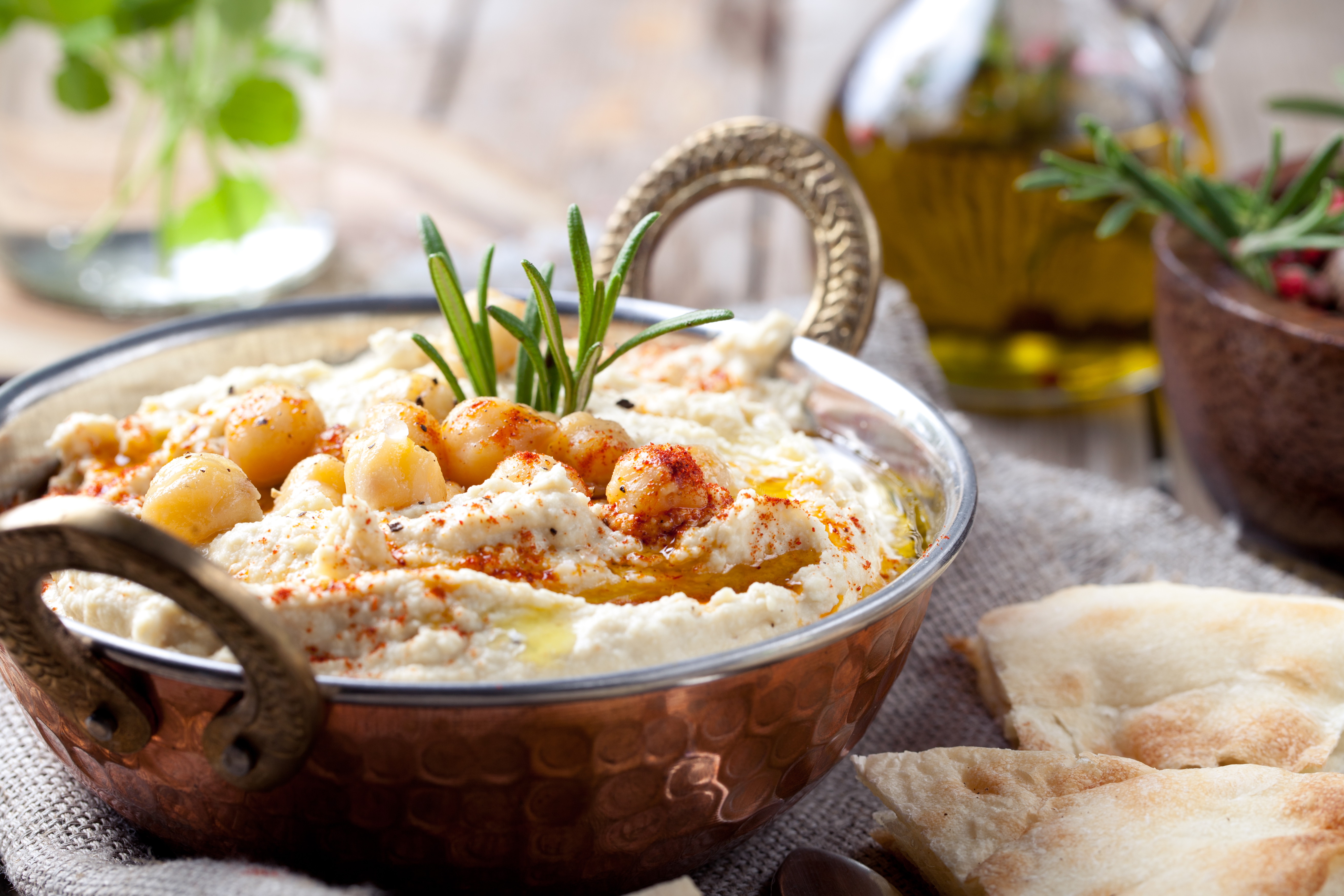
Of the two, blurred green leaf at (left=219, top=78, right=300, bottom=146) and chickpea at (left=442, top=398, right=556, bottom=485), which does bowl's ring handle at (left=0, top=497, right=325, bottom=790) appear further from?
blurred green leaf at (left=219, top=78, right=300, bottom=146)

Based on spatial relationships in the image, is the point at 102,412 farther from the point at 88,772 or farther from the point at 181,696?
the point at 181,696

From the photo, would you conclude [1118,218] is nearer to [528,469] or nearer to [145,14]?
[528,469]

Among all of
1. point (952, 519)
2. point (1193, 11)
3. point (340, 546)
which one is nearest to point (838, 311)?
point (952, 519)

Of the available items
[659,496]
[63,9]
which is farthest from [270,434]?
[63,9]

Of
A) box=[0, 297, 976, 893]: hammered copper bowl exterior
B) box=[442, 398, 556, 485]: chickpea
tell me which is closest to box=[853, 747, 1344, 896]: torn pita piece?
box=[0, 297, 976, 893]: hammered copper bowl exterior

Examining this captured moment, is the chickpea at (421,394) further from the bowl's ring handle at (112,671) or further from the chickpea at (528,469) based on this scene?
the bowl's ring handle at (112,671)

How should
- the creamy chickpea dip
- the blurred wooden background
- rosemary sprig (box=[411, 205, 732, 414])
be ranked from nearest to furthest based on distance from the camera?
1. the creamy chickpea dip
2. rosemary sprig (box=[411, 205, 732, 414])
3. the blurred wooden background
